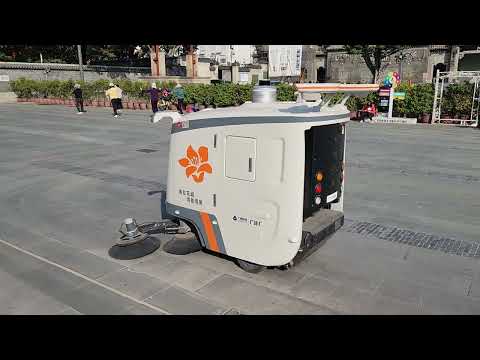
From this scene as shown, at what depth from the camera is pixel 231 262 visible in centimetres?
580

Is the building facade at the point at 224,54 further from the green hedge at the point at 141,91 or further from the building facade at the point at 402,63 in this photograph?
the green hedge at the point at 141,91

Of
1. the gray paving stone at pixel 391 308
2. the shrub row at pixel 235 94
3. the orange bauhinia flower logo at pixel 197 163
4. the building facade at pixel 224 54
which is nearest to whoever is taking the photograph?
the gray paving stone at pixel 391 308

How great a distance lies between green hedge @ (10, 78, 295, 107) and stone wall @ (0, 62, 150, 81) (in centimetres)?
194

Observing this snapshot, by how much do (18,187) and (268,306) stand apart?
7933 mm

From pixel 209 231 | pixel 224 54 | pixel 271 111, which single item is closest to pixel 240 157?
pixel 271 111

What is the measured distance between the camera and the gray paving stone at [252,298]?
4531mm

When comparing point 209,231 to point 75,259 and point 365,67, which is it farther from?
point 365,67

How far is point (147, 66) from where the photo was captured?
2386 inches

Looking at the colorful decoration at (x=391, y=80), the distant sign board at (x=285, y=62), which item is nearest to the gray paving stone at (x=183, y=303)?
the colorful decoration at (x=391, y=80)

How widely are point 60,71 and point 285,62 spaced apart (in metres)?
30.2

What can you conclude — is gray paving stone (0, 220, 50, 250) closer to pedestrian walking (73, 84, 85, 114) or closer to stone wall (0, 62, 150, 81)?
pedestrian walking (73, 84, 85, 114)

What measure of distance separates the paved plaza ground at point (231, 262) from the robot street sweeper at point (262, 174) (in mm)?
577
